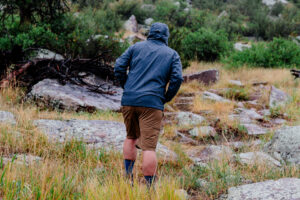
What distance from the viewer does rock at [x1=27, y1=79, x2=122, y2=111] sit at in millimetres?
6523

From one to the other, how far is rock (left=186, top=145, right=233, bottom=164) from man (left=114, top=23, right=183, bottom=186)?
1.21 meters

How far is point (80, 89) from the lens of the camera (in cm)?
743

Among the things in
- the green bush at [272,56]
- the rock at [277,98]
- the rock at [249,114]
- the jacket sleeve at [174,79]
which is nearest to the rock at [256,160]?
the jacket sleeve at [174,79]

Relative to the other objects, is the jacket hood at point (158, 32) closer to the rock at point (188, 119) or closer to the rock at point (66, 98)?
the rock at point (188, 119)

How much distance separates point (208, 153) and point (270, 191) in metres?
2.05

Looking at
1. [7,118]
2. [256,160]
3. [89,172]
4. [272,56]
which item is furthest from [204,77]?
[89,172]

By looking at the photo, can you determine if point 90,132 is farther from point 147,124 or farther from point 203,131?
point 203,131

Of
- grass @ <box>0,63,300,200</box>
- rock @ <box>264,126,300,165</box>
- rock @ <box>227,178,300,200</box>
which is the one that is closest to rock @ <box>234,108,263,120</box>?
grass @ <box>0,63,300,200</box>

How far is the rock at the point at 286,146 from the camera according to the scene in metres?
4.30

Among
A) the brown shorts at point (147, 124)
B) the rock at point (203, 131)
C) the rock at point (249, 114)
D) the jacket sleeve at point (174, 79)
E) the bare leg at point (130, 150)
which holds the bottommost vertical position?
the rock at point (249, 114)

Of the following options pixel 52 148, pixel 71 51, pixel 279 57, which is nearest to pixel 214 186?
pixel 52 148

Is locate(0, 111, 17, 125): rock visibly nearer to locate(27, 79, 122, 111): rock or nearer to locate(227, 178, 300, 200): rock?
locate(27, 79, 122, 111): rock

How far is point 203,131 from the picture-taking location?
5867mm

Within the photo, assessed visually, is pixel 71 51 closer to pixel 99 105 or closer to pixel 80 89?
pixel 80 89
